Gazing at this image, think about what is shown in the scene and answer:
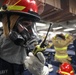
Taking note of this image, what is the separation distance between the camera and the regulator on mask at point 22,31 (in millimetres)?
860

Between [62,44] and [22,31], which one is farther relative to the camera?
[62,44]

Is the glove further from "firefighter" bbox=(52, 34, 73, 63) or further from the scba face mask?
"firefighter" bbox=(52, 34, 73, 63)

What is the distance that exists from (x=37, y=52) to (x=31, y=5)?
0.35 meters

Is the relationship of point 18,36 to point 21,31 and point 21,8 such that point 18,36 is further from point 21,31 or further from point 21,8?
point 21,8

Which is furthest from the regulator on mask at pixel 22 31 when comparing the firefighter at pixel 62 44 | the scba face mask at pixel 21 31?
the firefighter at pixel 62 44

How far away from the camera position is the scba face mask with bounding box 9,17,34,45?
2.82 feet

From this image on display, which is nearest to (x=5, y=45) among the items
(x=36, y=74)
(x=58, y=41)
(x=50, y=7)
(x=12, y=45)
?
(x=12, y=45)

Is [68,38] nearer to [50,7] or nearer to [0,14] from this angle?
[50,7]

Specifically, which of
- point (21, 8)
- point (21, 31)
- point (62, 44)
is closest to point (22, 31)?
point (21, 31)

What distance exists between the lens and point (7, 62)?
952 millimetres

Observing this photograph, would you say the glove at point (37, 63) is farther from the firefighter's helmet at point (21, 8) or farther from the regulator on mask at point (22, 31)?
the firefighter's helmet at point (21, 8)


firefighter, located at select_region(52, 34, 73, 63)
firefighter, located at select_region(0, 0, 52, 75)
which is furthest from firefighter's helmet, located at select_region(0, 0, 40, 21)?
firefighter, located at select_region(52, 34, 73, 63)

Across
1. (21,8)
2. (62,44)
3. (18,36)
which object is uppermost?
(21,8)

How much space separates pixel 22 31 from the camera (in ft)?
2.93
